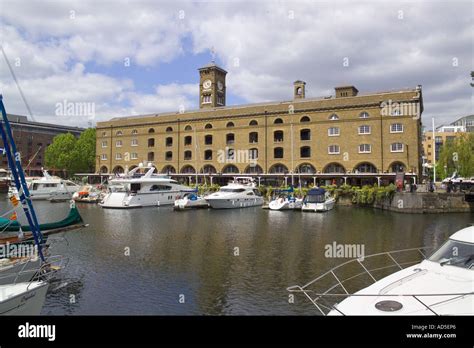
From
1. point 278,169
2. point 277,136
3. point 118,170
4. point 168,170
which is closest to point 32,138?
point 118,170

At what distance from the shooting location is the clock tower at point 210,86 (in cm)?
8436

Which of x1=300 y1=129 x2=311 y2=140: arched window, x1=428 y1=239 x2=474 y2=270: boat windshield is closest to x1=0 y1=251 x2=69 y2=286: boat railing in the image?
x1=428 y1=239 x2=474 y2=270: boat windshield

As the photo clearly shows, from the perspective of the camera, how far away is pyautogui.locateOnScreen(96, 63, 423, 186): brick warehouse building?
172 feet

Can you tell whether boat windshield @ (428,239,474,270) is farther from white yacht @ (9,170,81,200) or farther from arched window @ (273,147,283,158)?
white yacht @ (9,170,81,200)

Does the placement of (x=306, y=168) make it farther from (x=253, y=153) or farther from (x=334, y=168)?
(x=253, y=153)

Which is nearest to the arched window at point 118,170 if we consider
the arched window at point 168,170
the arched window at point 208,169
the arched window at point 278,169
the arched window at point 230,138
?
the arched window at point 168,170

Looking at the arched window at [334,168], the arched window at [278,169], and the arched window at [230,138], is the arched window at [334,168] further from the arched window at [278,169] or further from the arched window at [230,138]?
the arched window at [230,138]

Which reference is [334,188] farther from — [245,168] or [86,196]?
[86,196]

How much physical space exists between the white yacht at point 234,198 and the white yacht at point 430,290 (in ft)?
112

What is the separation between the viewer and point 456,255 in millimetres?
8000

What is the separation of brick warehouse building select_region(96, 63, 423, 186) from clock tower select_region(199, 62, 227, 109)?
13.1 metres

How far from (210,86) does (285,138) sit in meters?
31.7

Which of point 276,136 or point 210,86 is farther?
point 210,86
